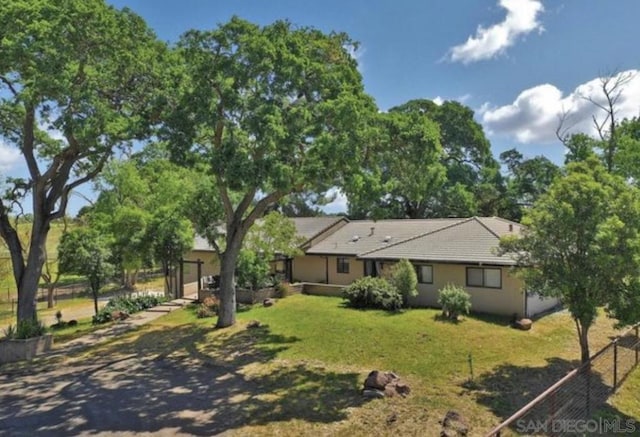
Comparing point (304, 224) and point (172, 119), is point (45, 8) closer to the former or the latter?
point (172, 119)

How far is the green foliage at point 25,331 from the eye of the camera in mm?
16578

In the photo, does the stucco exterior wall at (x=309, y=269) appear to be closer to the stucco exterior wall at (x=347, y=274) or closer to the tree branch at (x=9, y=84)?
the stucco exterior wall at (x=347, y=274)

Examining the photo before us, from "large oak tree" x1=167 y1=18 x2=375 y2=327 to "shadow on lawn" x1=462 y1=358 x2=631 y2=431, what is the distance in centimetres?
783

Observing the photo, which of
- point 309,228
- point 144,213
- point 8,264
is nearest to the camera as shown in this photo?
point 144,213

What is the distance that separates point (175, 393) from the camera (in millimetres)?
12125

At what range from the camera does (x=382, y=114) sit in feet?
53.9

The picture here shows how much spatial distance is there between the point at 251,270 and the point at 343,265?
6.59 meters

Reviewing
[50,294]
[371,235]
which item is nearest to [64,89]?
[371,235]

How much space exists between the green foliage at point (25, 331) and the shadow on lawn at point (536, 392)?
15550mm

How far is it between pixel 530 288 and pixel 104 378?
13.1m

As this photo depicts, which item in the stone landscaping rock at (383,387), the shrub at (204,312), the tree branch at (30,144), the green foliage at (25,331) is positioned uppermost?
the tree branch at (30,144)

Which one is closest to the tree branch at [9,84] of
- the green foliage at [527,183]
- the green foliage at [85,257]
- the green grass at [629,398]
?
the green foliage at [85,257]

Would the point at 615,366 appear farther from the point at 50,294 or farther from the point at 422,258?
the point at 50,294

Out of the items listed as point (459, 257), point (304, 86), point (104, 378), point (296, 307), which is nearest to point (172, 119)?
point (304, 86)
